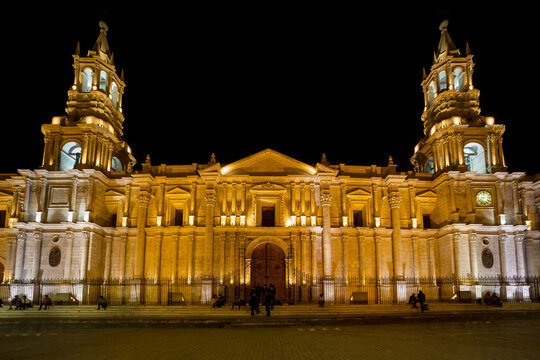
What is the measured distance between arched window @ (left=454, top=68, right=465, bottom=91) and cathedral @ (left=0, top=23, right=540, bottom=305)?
1.23m

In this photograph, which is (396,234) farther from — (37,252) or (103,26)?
(103,26)

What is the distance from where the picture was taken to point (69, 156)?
3834cm

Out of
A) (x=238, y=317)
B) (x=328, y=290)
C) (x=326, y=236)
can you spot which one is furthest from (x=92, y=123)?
(x=328, y=290)

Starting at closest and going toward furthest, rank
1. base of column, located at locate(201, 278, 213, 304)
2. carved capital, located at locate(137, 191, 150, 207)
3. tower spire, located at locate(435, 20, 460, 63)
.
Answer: base of column, located at locate(201, 278, 213, 304) → carved capital, located at locate(137, 191, 150, 207) → tower spire, located at locate(435, 20, 460, 63)

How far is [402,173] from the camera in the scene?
37312 millimetres

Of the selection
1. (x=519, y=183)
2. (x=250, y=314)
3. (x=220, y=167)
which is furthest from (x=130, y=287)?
(x=519, y=183)

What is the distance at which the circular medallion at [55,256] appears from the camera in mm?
33594

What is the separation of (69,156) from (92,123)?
4119 millimetres

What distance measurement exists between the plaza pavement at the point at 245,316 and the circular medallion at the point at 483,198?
9.72m

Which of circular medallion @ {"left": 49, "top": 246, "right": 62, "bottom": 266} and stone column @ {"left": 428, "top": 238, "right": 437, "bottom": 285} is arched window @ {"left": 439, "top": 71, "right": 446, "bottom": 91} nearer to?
stone column @ {"left": 428, "top": 238, "right": 437, "bottom": 285}

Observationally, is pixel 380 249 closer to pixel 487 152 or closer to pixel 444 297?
pixel 444 297

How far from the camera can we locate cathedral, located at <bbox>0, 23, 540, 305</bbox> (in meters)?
33.4

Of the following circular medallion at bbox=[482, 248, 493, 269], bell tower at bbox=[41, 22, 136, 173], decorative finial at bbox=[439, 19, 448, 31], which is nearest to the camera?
circular medallion at bbox=[482, 248, 493, 269]

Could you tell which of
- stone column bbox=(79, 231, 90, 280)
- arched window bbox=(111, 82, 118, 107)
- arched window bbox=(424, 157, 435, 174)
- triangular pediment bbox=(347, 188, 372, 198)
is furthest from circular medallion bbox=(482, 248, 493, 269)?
arched window bbox=(111, 82, 118, 107)
